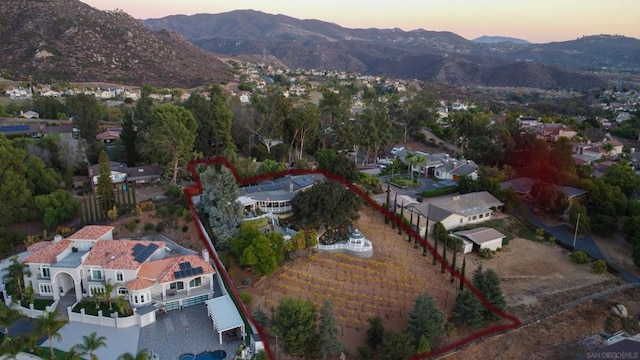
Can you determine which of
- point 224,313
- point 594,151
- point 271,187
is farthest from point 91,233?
point 594,151

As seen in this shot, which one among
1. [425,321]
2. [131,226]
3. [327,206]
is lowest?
[425,321]

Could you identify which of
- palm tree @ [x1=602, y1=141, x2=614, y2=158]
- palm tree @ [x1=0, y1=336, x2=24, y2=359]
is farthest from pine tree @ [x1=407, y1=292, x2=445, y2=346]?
palm tree @ [x1=602, y1=141, x2=614, y2=158]

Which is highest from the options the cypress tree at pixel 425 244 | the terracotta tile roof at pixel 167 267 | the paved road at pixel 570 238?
the terracotta tile roof at pixel 167 267

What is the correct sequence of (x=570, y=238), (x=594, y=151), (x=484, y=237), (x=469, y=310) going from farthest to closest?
(x=594, y=151)
(x=570, y=238)
(x=484, y=237)
(x=469, y=310)

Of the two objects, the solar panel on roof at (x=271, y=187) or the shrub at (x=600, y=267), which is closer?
the shrub at (x=600, y=267)

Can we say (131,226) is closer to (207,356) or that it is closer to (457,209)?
(207,356)

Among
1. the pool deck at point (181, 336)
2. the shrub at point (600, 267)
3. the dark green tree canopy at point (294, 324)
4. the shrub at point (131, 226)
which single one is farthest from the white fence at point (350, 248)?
the shrub at point (600, 267)

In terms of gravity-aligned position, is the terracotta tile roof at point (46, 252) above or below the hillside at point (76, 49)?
below

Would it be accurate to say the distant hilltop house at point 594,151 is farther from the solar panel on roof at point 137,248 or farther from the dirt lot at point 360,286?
the solar panel on roof at point 137,248
